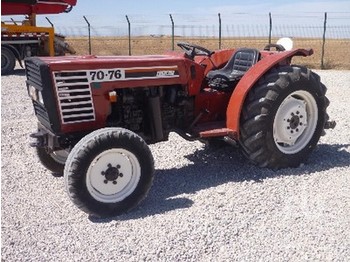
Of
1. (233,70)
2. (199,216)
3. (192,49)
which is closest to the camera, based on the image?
(199,216)

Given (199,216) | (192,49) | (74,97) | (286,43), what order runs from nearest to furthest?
(199,216), (74,97), (192,49), (286,43)

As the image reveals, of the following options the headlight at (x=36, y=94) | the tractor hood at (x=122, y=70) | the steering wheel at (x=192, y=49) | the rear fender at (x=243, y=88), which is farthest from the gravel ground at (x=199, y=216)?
the steering wheel at (x=192, y=49)

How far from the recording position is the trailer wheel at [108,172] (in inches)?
162

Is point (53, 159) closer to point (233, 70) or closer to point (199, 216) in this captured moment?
point (199, 216)

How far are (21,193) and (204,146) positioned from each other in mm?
2562

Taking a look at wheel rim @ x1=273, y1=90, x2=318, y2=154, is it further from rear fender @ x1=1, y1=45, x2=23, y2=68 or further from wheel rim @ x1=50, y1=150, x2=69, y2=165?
rear fender @ x1=1, y1=45, x2=23, y2=68

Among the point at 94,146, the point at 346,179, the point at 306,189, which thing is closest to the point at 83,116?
the point at 94,146

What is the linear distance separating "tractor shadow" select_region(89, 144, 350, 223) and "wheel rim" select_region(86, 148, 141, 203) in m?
0.21

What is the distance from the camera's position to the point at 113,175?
429 cm

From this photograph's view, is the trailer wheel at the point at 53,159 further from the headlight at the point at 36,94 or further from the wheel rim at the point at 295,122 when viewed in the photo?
the wheel rim at the point at 295,122

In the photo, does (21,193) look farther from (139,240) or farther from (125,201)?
(139,240)

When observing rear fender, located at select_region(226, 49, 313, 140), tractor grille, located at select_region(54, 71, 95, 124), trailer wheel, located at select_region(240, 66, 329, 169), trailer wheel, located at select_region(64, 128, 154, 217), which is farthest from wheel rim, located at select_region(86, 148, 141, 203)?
trailer wheel, located at select_region(240, 66, 329, 169)

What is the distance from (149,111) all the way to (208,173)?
3.53 feet

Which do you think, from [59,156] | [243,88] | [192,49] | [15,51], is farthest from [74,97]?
[15,51]
